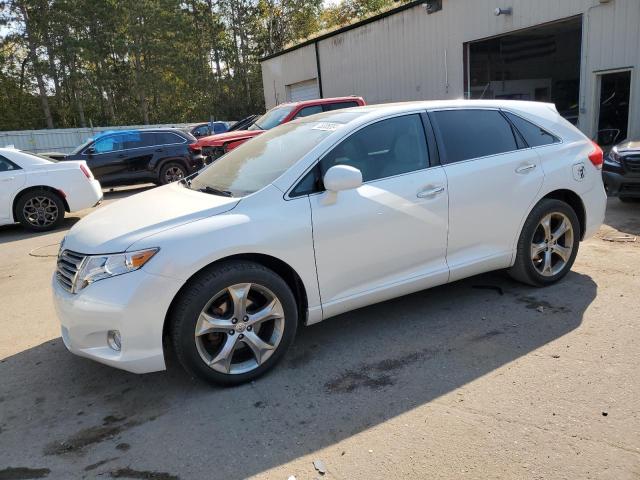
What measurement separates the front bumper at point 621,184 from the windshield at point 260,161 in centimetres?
558

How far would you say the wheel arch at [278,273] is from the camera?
3.16 metres

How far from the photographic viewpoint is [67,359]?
394 centimetres

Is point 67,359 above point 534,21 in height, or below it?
below

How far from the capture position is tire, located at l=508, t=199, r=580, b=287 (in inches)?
177

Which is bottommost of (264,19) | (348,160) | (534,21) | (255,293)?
(255,293)

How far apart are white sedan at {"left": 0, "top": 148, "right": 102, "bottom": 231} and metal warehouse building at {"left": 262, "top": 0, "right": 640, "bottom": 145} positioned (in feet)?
35.0

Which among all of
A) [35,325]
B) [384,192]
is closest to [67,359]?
[35,325]

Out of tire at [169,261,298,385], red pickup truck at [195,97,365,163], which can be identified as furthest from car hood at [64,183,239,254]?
red pickup truck at [195,97,365,163]

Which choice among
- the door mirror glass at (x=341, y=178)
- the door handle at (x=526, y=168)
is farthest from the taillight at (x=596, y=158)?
the door mirror glass at (x=341, y=178)

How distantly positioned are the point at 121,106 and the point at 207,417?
4787cm

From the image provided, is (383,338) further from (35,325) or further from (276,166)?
(35,325)

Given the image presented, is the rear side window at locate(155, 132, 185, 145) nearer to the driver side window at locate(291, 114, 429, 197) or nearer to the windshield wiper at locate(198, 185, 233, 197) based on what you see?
the windshield wiper at locate(198, 185, 233, 197)

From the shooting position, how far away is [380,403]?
3.11m

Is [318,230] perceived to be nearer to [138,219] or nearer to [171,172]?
[138,219]
